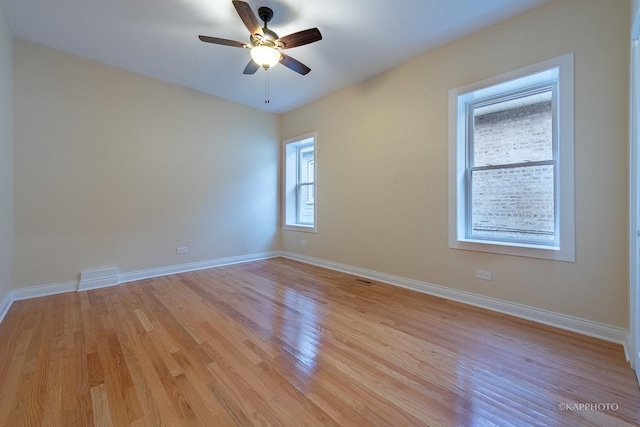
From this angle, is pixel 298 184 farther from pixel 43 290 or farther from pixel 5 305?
pixel 5 305

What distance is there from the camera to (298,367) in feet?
5.82

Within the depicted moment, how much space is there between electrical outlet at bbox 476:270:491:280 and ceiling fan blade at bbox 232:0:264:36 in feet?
10.7

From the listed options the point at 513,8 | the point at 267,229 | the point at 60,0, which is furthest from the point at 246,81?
the point at 513,8

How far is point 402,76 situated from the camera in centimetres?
346

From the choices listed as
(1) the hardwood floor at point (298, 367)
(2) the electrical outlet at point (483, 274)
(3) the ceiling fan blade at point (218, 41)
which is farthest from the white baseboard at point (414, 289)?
(3) the ceiling fan blade at point (218, 41)

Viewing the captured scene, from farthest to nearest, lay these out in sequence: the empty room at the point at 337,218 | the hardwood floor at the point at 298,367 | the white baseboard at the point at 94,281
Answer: the white baseboard at the point at 94,281 < the empty room at the point at 337,218 < the hardwood floor at the point at 298,367

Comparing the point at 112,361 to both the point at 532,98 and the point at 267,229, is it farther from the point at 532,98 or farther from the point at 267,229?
the point at 532,98

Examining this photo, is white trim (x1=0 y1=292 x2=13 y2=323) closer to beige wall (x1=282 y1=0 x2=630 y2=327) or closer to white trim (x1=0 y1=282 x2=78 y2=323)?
white trim (x1=0 y1=282 x2=78 y2=323)

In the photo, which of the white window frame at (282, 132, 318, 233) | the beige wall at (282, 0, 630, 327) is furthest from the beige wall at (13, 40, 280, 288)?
the beige wall at (282, 0, 630, 327)

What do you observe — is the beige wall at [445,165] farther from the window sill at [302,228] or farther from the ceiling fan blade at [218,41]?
the ceiling fan blade at [218,41]

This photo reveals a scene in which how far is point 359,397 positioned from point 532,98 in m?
3.15

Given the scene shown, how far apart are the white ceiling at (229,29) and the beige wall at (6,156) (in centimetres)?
30

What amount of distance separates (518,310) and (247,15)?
365 centimetres

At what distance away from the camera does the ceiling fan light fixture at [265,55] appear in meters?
2.49
